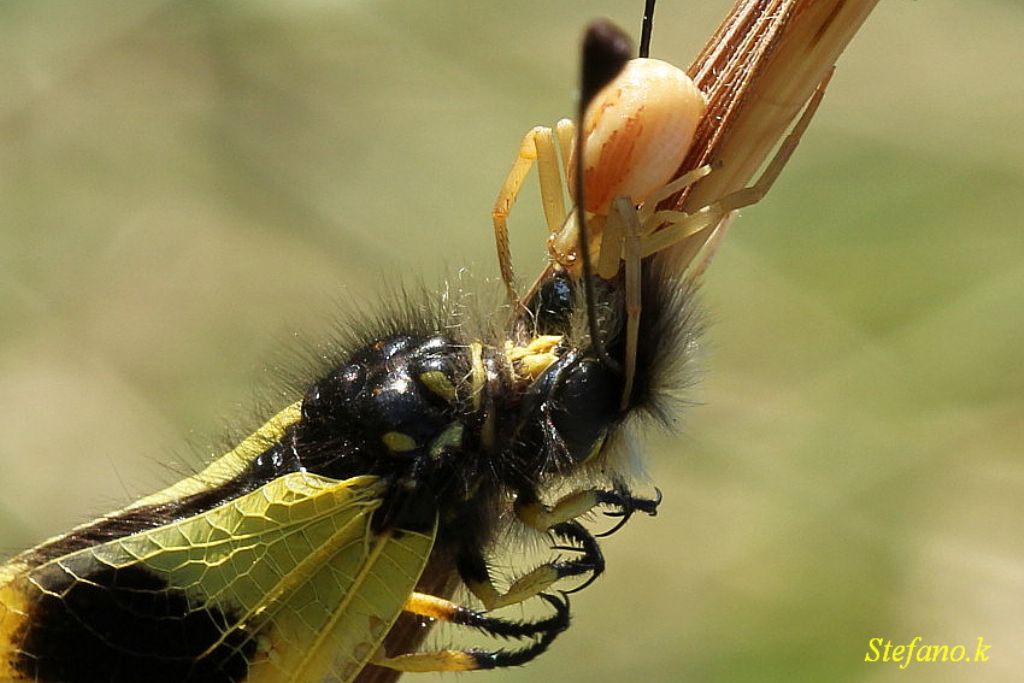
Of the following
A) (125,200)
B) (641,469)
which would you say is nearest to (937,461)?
(641,469)

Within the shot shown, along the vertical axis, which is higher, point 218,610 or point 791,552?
point 218,610

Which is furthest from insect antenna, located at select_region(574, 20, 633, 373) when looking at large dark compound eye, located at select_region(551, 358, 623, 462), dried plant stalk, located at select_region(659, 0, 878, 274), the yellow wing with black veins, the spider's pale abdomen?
the yellow wing with black veins

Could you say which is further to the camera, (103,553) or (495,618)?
(495,618)

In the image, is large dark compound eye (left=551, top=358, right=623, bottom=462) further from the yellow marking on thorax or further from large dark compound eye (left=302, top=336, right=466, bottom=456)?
large dark compound eye (left=302, top=336, right=466, bottom=456)

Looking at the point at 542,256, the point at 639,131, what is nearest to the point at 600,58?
the point at 639,131

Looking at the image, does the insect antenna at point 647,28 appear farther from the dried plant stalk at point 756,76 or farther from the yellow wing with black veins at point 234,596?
the yellow wing with black veins at point 234,596

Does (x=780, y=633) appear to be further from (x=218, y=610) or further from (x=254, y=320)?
(x=254, y=320)

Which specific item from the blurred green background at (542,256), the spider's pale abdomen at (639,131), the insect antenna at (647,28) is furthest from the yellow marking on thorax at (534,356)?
Answer: the blurred green background at (542,256)
